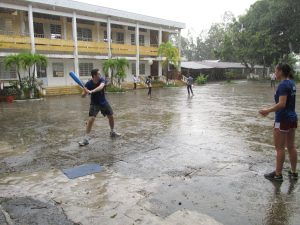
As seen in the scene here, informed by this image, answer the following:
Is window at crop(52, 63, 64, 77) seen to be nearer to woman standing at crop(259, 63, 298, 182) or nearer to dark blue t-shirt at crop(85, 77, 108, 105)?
dark blue t-shirt at crop(85, 77, 108, 105)

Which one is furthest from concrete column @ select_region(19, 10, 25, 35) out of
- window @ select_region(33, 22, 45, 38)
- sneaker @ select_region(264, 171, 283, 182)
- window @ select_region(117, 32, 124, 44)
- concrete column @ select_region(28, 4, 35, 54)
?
sneaker @ select_region(264, 171, 283, 182)

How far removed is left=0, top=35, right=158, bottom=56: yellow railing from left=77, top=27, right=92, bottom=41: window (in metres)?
2.15

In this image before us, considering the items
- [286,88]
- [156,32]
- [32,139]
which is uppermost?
[156,32]

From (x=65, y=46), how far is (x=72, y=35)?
2780mm

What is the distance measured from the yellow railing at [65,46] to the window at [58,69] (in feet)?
6.26

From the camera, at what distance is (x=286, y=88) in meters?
4.22

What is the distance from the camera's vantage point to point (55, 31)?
26438 mm

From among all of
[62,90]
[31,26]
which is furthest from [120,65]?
[31,26]

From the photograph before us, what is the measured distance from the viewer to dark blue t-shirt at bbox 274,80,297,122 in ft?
13.9

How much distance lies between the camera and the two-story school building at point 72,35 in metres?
22.3

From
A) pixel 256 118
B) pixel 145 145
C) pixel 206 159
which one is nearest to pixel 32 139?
pixel 145 145

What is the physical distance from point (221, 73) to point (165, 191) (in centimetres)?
4275

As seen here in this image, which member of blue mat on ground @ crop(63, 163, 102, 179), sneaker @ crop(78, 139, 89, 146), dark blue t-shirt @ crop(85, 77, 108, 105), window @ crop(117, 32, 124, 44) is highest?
window @ crop(117, 32, 124, 44)

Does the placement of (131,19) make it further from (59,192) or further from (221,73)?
(59,192)
